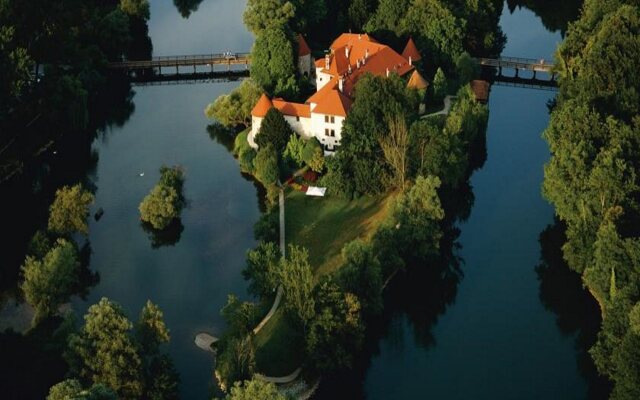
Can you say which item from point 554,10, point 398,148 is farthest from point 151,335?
point 554,10

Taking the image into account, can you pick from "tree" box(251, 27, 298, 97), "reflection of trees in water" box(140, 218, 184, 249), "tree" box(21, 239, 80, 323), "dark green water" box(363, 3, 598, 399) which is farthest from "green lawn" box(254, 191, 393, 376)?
"tree" box(251, 27, 298, 97)

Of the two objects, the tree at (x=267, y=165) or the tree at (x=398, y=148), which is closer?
the tree at (x=398, y=148)

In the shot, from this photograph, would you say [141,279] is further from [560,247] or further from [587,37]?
[587,37]

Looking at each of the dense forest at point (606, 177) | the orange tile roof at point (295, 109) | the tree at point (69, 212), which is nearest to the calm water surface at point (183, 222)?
the tree at point (69, 212)

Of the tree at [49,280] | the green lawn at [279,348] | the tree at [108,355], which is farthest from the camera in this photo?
the tree at [49,280]

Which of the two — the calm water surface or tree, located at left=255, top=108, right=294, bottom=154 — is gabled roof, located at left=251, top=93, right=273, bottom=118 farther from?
the calm water surface

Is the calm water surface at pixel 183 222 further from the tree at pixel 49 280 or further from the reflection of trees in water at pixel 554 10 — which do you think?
the reflection of trees in water at pixel 554 10

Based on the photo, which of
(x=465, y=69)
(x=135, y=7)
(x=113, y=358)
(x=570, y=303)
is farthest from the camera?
(x=135, y=7)

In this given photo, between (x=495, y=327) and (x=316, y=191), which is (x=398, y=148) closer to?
(x=316, y=191)

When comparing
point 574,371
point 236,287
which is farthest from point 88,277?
point 574,371
